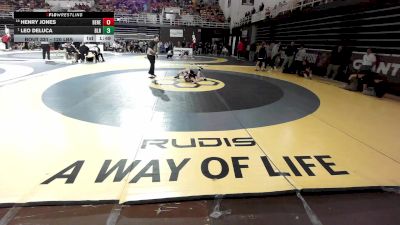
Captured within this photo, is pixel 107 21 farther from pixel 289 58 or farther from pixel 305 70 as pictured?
pixel 289 58

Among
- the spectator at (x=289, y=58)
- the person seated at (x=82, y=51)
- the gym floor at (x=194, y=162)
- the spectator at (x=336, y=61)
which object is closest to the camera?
the gym floor at (x=194, y=162)

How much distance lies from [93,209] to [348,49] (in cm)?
1174

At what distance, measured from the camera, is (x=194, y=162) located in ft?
11.9

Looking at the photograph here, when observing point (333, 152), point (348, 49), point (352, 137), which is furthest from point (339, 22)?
point (333, 152)

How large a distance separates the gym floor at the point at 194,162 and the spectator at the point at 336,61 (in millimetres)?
5173

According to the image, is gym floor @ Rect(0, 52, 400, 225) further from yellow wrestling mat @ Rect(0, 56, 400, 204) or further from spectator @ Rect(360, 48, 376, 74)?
spectator @ Rect(360, 48, 376, 74)

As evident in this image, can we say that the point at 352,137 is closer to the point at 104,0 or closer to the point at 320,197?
the point at 320,197

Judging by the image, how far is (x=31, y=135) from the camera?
439 cm

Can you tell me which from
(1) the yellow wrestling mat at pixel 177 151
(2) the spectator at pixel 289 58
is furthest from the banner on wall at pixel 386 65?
(2) the spectator at pixel 289 58

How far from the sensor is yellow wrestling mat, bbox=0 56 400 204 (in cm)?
302

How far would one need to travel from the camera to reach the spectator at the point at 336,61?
38.1 feet
